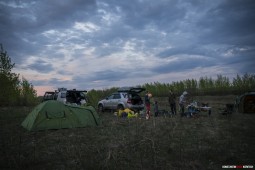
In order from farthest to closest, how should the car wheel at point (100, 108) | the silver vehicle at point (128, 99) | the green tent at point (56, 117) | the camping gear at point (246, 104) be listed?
1. the car wheel at point (100, 108)
2. the camping gear at point (246, 104)
3. the silver vehicle at point (128, 99)
4. the green tent at point (56, 117)

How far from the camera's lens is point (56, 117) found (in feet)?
35.2

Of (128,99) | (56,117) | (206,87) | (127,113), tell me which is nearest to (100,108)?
(128,99)

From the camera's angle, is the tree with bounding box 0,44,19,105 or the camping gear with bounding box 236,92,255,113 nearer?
the camping gear with bounding box 236,92,255,113

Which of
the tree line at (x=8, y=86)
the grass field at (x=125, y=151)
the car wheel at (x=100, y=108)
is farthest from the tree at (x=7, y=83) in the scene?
the grass field at (x=125, y=151)

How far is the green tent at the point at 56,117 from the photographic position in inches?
408

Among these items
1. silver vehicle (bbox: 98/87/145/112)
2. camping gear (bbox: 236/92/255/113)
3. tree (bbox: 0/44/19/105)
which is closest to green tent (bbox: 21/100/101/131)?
silver vehicle (bbox: 98/87/145/112)

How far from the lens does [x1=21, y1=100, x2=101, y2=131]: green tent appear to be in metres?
10.4

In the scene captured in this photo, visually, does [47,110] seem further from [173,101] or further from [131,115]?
[173,101]

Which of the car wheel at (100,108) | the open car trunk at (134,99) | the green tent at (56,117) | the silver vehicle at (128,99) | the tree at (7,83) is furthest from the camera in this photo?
the tree at (7,83)

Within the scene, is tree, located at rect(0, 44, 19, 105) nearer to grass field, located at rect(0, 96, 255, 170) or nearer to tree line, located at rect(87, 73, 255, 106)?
tree line, located at rect(87, 73, 255, 106)

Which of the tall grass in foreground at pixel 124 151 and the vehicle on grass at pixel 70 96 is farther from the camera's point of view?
the vehicle on grass at pixel 70 96

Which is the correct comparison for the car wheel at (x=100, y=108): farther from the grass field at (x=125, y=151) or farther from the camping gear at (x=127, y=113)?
the grass field at (x=125, y=151)

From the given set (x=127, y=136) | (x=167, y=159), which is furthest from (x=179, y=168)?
(x=127, y=136)

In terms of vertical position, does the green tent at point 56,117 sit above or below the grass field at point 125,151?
above
